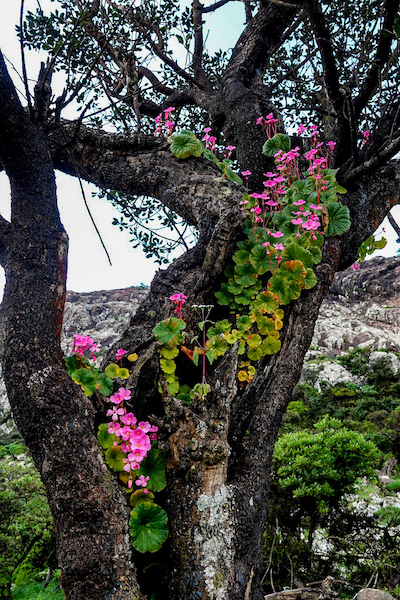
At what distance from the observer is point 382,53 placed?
7.14 ft

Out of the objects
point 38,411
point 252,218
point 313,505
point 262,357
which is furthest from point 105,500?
A: point 313,505

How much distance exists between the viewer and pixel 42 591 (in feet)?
16.1

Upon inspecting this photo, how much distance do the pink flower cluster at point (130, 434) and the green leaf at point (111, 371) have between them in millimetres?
244

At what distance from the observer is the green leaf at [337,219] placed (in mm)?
2662

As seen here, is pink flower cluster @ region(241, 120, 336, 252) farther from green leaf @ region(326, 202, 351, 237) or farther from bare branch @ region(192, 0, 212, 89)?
bare branch @ region(192, 0, 212, 89)

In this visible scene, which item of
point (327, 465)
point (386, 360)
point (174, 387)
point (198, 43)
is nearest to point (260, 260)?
point (174, 387)

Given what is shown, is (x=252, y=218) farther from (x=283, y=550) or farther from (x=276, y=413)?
(x=283, y=550)

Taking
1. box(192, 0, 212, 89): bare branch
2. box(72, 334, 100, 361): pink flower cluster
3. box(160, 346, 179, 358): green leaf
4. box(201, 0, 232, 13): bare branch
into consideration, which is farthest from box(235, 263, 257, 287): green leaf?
box(201, 0, 232, 13): bare branch

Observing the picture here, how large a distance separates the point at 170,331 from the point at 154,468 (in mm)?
687

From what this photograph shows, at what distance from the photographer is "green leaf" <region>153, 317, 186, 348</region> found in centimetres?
204

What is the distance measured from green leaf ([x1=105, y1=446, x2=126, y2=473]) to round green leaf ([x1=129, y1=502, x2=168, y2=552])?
0.18 m

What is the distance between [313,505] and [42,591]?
11.9 feet

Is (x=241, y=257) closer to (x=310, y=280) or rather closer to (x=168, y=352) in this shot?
(x=310, y=280)

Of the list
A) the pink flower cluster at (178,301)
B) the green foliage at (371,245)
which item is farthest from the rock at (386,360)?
the pink flower cluster at (178,301)
